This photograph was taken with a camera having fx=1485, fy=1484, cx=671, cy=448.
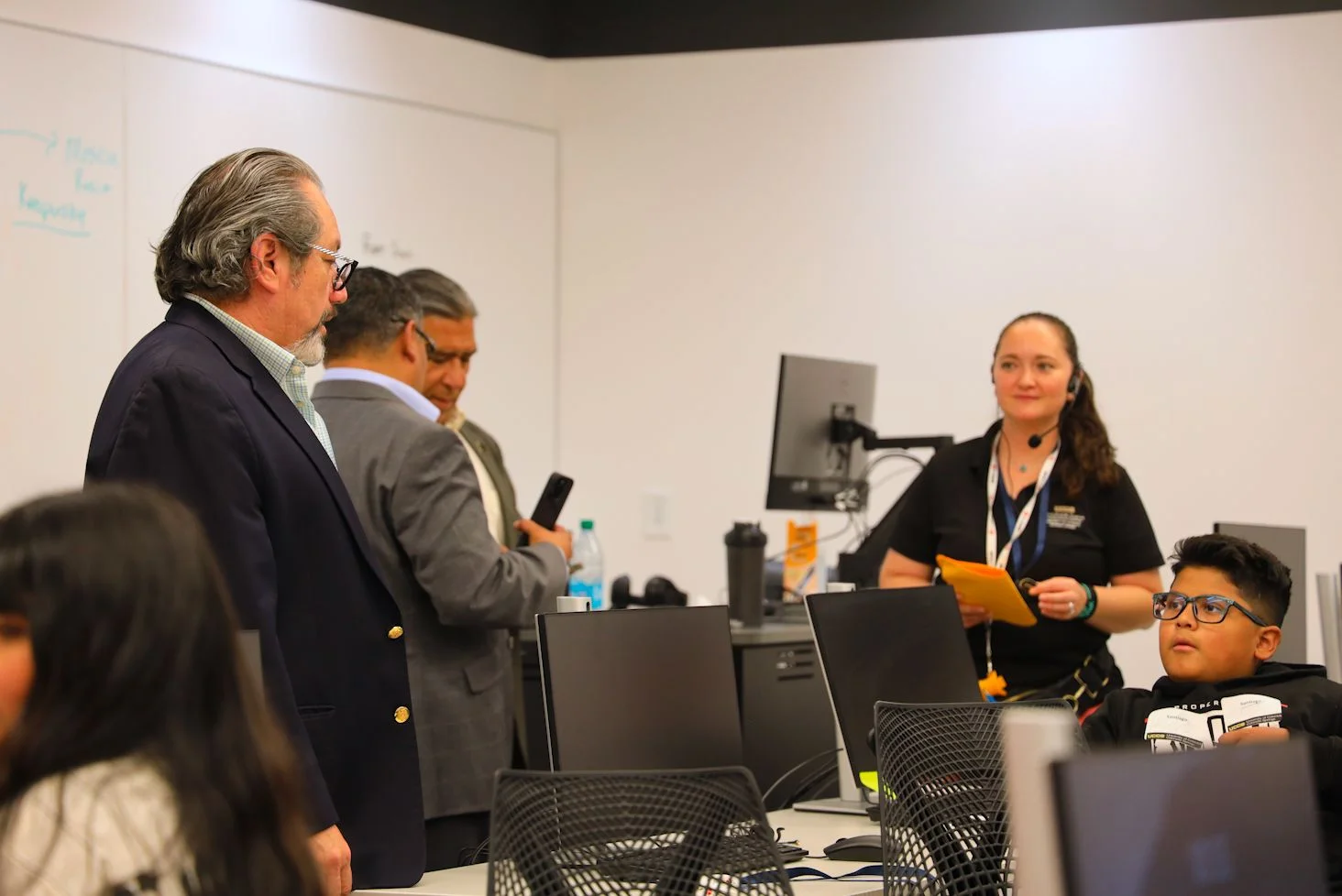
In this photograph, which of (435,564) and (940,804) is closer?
(940,804)

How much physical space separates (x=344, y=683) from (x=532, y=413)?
12.7 feet

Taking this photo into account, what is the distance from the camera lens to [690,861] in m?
1.73

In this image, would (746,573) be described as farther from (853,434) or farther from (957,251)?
(957,251)

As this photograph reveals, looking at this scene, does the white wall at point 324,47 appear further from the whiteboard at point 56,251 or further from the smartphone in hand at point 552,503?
the smartphone in hand at point 552,503

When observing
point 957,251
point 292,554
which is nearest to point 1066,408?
point 292,554

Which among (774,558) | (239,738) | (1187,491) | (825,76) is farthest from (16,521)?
(825,76)

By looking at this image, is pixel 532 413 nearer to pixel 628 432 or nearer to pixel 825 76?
pixel 628 432

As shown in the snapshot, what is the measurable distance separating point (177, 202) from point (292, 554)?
9.68 ft

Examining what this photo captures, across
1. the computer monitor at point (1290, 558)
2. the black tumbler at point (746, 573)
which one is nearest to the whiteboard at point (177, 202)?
the black tumbler at point (746, 573)

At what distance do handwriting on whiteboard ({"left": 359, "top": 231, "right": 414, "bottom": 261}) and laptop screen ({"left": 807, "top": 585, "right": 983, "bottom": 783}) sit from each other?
3.17 meters

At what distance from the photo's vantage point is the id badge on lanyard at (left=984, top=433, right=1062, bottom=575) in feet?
10.6

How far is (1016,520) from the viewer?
3270 mm

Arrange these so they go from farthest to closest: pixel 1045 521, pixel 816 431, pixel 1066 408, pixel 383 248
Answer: pixel 383 248 → pixel 816 431 → pixel 1066 408 → pixel 1045 521

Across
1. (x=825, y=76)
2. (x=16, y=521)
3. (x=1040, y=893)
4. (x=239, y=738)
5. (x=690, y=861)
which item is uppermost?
(x=825, y=76)
